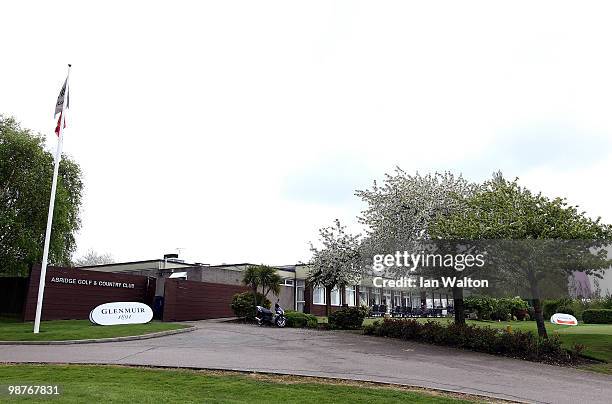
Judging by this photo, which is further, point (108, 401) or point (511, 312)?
point (511, 312)

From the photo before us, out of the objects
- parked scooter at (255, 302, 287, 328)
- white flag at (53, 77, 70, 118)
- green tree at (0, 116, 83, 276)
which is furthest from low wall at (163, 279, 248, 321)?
white flag at (53, 77, 70, 118)

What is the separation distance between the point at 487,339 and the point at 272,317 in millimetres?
10688

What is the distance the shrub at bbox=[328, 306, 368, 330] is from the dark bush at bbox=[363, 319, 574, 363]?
10.3 ft

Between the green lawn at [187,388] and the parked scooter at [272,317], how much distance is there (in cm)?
1377

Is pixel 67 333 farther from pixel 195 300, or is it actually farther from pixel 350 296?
pixel 350 296

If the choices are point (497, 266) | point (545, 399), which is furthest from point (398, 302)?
point (545, 399)

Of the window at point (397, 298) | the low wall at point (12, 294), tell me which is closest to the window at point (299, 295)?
the window at point (397, 298)

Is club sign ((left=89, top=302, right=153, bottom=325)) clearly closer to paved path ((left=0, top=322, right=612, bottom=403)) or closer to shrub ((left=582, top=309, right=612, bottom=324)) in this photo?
paved path ((left=0, top=322, right=612, bottom=403))

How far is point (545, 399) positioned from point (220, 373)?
6232 mm

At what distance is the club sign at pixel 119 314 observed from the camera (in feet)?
65.0

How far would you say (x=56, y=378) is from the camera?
9.02 metres

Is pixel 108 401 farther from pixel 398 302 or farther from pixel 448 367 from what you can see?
pixel 398 302

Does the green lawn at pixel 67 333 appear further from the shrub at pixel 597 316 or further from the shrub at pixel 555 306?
the shrub at pixel 597 316

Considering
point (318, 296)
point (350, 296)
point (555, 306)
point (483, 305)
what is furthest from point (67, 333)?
point (555, 306)
